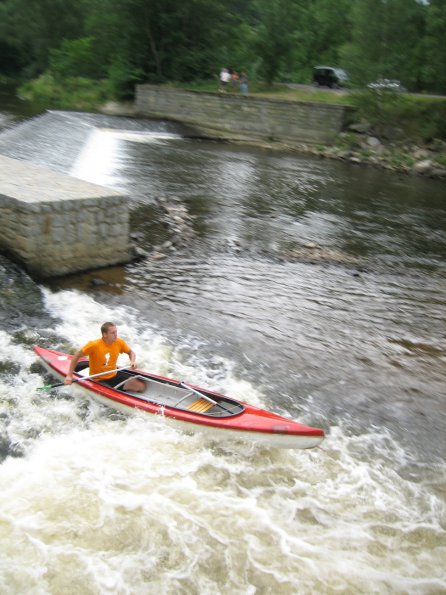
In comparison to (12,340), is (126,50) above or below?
above

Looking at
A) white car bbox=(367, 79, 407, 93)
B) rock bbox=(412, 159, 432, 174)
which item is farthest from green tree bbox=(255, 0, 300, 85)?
rock bbox=(412, 159, 432, 174)

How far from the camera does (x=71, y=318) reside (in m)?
8.01

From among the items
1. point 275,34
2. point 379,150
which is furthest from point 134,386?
point 275,34

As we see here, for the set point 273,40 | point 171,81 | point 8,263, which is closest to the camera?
point 8,263

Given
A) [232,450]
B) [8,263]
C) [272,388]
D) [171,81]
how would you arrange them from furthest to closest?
1. [171,81]
2. [8,263]
3. [272,388]
4. [232,450]

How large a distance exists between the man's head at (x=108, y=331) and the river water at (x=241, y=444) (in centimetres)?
79

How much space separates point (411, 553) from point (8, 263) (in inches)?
271

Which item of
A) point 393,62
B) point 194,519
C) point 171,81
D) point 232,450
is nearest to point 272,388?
point 232,450

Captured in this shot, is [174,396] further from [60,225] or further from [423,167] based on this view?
[423,167]

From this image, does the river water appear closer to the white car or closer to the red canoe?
the red canoe

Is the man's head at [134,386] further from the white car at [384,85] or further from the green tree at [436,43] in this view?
the green tree at [436,43]

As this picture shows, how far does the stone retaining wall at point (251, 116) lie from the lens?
2675 cm

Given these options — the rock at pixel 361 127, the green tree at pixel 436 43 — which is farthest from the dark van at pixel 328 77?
the rock at pixel 361 127

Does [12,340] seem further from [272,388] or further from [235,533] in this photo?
[235,533]
